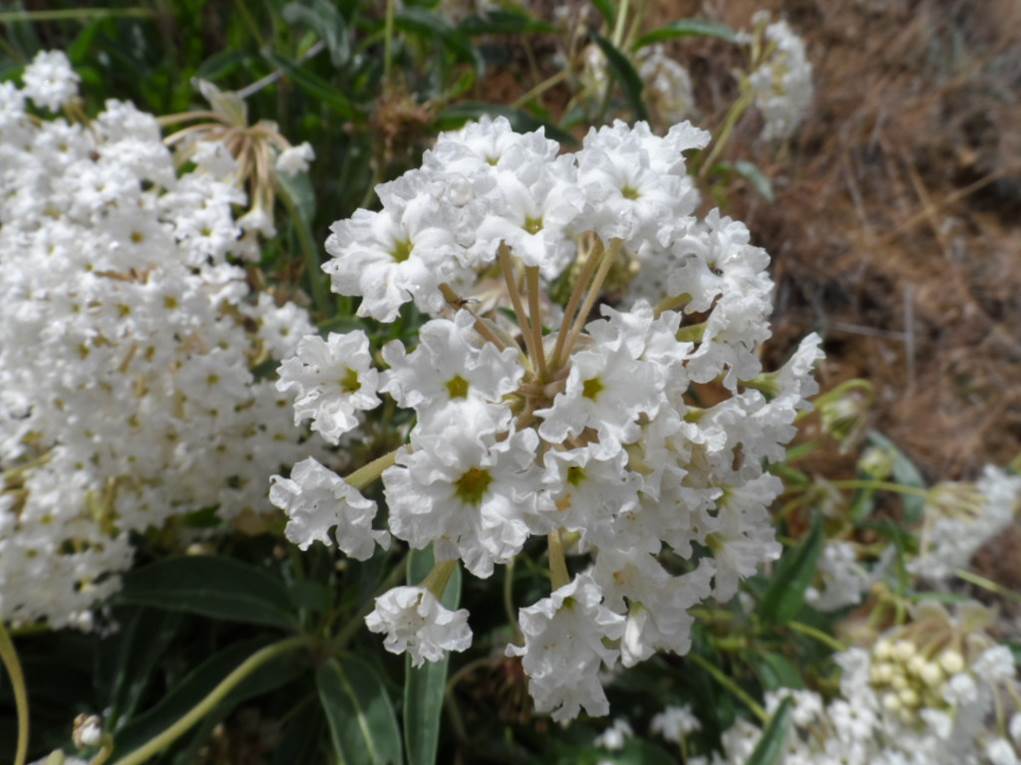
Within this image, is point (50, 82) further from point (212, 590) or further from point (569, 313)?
point (569, 313)

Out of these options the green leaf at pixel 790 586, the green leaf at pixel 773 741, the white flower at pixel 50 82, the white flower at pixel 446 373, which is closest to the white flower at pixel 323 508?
the white flower at pixel 446 373

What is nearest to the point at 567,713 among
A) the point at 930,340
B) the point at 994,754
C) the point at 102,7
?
the point at 994,754

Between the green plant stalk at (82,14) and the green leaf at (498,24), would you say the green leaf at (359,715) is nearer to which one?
the green leaf at (498,24)

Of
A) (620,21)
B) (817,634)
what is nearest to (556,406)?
(817,634)

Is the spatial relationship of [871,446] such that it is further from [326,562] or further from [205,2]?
[205,2]

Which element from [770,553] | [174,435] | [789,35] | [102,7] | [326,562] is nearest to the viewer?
[770,553]

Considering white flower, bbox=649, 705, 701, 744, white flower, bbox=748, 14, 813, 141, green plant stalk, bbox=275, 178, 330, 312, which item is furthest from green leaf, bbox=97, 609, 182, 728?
white flower, bbox=748, 14, 813, 141

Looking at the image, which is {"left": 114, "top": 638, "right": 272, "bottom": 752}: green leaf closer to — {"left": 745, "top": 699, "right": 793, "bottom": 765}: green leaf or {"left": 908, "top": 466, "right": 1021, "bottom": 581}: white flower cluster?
{"left": 745, "top": 699, "right": 793, "bottom": 765}: green leaf
